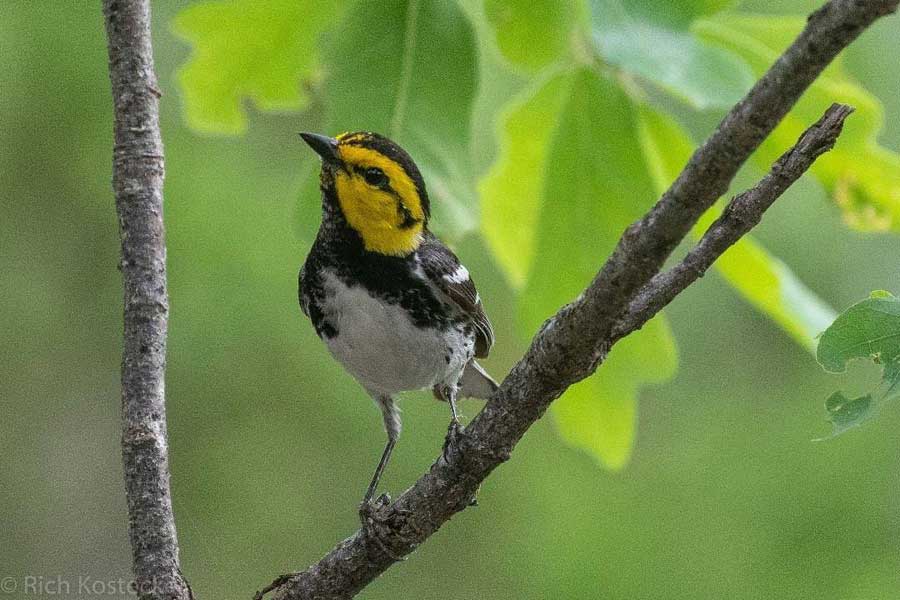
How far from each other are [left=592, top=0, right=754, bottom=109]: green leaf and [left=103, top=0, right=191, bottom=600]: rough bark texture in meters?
1.10

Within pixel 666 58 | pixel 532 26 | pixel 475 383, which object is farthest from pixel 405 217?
pixel 666 58

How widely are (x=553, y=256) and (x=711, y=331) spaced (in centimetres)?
332

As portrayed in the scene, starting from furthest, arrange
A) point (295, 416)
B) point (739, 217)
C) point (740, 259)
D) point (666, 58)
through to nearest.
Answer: point (295, 416)
point (740, 259)
point (666, 58)
point (739, 217)

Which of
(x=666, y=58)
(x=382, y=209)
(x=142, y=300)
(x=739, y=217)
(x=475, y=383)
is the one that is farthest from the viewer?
(x=475, y=383)

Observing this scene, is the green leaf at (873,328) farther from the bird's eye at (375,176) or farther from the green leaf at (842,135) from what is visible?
the bird's eye at (375,176)

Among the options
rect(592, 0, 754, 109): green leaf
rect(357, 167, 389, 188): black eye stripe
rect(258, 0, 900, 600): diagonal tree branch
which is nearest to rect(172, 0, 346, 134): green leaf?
rect(357, 167, 389, 188): black eye stripe

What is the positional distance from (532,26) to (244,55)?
101 cm

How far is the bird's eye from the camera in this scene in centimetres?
315

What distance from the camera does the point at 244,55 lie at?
3.16m

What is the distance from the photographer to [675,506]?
551 centimetres

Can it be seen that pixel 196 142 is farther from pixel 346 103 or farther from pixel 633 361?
pixel 633 361

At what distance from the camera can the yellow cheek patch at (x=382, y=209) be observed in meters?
3.18

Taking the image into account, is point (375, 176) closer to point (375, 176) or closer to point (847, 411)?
point (375, 176)

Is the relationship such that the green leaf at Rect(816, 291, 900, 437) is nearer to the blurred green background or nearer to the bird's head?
the bird's head
